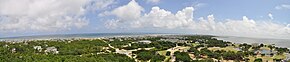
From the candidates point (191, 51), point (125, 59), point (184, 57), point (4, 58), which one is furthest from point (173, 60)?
point (4, 58)

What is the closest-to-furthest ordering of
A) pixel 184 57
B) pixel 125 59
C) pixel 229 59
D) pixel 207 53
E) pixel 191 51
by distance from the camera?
pixel 125 59, pixel 184 57, pixel 229 59, pixel 207 53, pixel 191 51

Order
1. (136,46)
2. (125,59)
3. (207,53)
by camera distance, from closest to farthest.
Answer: (125,59)
(207,53)
(136,46)

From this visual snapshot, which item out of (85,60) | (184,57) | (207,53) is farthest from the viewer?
(207,53)

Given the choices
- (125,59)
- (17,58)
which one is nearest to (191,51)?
(125,59)

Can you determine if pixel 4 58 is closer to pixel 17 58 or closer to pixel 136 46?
pixel 17 58

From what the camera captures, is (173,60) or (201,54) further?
(201,54)

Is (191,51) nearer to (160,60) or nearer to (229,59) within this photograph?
(229,59)

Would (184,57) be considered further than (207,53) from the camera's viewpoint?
No

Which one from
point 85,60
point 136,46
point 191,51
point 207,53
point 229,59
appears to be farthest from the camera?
point 136,46
